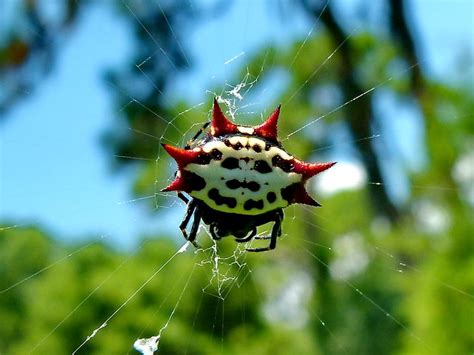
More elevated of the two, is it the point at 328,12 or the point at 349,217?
the point at 328,12

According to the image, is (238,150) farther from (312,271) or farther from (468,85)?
(468,85)

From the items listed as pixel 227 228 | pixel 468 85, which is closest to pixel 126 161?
pixel 468 85

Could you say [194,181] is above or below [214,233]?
above

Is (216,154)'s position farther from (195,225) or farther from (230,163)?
(195,225)

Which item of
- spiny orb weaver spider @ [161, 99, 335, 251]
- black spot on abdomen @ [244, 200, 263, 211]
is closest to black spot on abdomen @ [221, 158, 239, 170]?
spiny orb weaver spider @ [161, 99, 335, 251]

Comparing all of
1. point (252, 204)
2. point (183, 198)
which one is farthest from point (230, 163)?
point (183, 198)

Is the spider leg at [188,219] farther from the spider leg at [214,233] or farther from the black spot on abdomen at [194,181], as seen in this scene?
the black spot on abdomen at [194,181]

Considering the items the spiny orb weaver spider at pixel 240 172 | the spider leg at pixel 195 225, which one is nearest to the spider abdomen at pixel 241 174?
the spiny orb weaver spider at pixel 240 172
